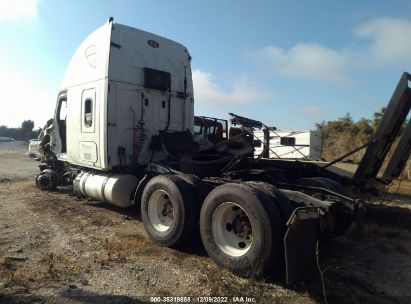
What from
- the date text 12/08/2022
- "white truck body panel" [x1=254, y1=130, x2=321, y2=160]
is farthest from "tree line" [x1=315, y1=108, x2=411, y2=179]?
the date text 12/08/2022

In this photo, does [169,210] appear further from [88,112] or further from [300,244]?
[88,112]

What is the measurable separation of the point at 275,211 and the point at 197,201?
1.56m

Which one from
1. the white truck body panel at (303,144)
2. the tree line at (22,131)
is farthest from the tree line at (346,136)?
the tree line at (22,131)

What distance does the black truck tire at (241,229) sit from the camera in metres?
4.34

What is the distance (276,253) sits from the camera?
169 inches

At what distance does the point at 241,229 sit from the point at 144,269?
4.40 ft

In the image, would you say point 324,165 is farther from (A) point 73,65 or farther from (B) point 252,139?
(A) point 73,65

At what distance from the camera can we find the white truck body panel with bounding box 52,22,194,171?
8039 mm

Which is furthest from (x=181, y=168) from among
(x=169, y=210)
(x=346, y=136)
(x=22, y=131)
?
(x=22, y=131)

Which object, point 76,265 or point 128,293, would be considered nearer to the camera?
point 128,293

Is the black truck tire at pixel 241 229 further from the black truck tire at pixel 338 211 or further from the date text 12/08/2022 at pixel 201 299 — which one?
the black truck tire at pixel 338 211

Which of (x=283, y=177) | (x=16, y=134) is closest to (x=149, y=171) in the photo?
(x=283, y=177)

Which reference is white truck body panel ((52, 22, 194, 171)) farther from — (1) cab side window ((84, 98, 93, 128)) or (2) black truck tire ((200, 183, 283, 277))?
(2) black truck tire ((200, 183, 283, 277))

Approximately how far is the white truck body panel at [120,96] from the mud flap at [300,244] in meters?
4.94
